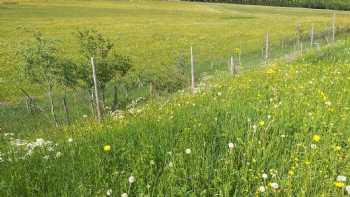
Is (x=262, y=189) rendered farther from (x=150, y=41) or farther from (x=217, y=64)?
(x=150, y=41)

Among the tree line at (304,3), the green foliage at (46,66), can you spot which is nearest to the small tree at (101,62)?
the green foliage at (46,66)

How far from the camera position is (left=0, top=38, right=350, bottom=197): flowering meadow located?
16.1 ft

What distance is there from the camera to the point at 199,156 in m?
5.32

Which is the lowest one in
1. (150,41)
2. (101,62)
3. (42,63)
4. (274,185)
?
(150,41)

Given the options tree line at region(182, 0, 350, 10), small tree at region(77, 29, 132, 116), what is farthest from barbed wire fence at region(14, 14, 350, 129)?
tree line at region(182, 0, 350, 10)

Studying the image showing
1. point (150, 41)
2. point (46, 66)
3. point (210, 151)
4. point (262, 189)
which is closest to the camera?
point (262, 189)

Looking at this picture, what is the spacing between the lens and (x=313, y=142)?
629 cm

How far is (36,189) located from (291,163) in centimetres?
324

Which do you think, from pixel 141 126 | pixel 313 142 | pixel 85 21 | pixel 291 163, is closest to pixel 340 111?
pixel 313 142

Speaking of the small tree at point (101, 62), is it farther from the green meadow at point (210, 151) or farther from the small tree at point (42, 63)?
the green meadow at point (210, 151)

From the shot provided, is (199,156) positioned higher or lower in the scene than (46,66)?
higher

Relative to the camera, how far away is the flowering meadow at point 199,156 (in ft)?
16.1

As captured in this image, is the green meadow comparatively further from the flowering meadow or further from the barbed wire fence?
the barbed wire fence

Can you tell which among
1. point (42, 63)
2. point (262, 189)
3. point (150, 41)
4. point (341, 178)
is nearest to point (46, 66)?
point (42, 63)
